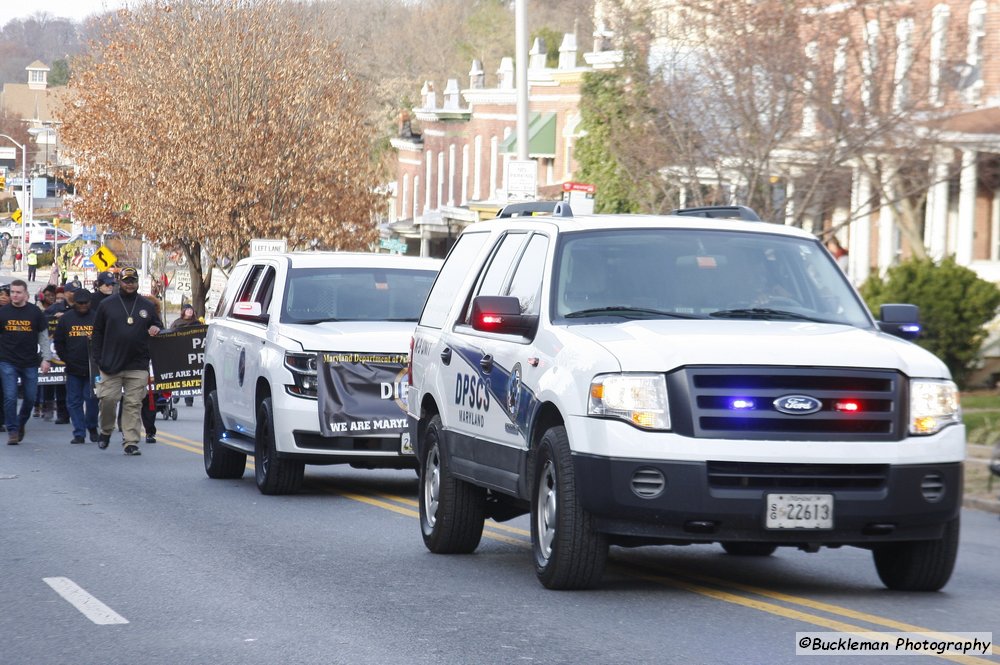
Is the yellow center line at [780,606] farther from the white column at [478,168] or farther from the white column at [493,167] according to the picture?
the white column at [478,168]

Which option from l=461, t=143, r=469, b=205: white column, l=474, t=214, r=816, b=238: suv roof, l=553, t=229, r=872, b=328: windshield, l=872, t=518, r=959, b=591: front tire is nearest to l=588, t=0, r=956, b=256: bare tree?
l=474, t=214, r=816, b=238: suv roof

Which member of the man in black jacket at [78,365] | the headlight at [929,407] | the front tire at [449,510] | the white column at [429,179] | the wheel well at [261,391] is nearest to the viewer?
the headlight at [929,407]

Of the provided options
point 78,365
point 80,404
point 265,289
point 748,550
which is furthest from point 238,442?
point 748,550

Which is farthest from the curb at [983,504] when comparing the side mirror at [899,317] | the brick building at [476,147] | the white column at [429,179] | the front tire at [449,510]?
the white column at [429,179]

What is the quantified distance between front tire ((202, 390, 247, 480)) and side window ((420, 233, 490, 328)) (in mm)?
5360

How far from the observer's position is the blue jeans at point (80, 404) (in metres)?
21.4

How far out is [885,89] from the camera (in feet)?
77.0

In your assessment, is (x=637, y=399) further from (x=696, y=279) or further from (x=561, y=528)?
(x=696, y=279)

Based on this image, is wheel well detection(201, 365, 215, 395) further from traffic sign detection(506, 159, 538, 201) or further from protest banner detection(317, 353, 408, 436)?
traffic sign detection(506, 159, 538, 201)

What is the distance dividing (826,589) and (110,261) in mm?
47445

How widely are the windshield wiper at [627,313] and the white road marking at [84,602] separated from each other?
2.87 meters

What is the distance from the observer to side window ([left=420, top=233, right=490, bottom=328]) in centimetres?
1110

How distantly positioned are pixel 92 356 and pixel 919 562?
12.8m

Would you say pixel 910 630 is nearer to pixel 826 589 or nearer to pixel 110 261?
pixel 826 589
